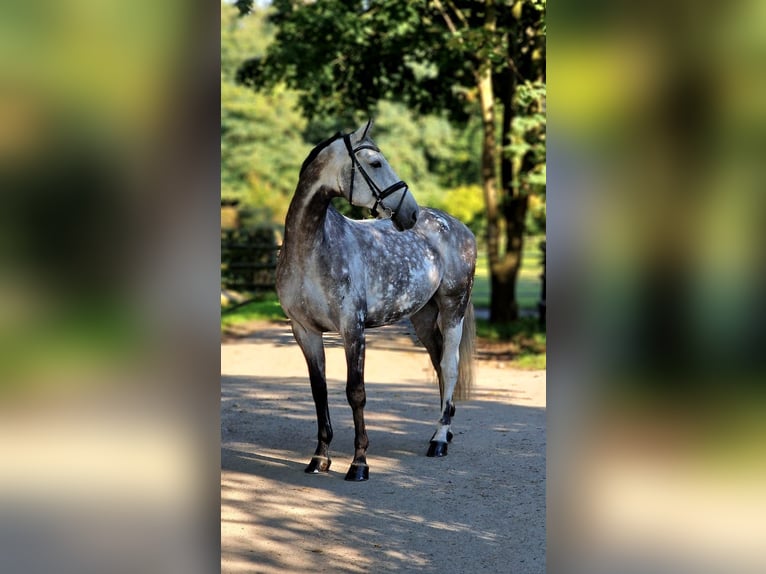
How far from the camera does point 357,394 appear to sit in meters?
6.78

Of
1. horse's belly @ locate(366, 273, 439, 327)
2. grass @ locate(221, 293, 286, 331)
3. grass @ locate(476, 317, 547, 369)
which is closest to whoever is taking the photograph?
horse's belly @ locate(366, 273, 439, 327)

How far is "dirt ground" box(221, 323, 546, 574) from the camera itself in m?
5.05

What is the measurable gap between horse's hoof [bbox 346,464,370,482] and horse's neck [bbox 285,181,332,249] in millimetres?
1480

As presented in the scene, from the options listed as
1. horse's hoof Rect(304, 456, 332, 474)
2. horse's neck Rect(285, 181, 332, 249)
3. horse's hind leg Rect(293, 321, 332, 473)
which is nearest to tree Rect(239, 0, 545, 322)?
horse's neck Rect(285, 181, 332, 249)

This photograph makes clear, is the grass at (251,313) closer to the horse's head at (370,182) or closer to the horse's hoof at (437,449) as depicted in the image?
the horse's hoof at (437,449)
